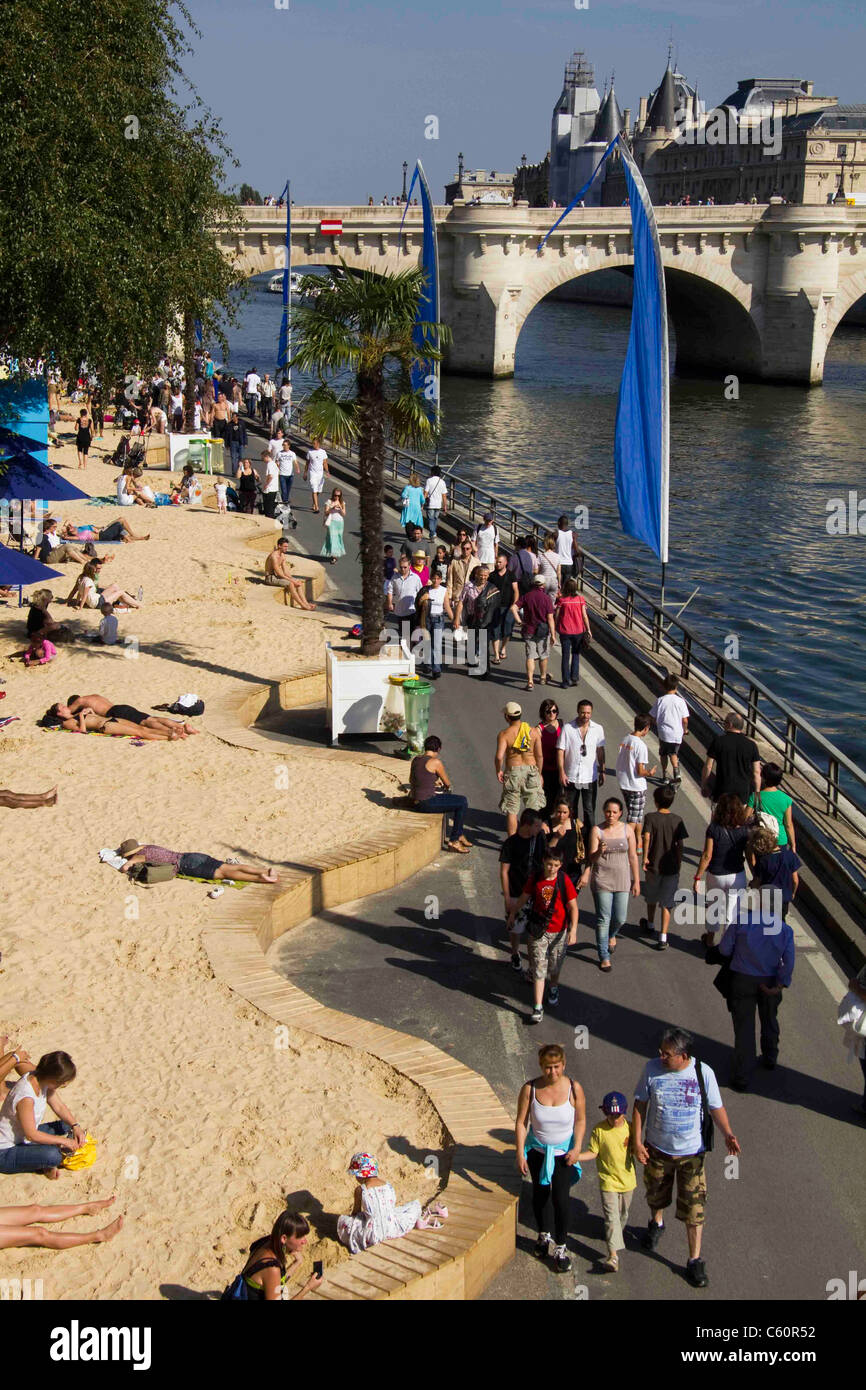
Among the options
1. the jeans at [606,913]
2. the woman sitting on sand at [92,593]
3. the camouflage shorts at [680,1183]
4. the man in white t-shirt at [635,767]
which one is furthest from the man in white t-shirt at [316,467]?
the camouflage shorts at [680,1183]

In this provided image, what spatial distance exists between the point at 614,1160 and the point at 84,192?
13.6 m

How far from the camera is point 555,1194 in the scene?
25.0 ft

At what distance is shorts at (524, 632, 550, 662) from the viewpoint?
17.8 m

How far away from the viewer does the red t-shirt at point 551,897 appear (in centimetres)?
995

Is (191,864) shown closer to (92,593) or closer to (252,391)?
(92,593)

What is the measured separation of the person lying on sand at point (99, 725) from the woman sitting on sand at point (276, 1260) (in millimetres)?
9075

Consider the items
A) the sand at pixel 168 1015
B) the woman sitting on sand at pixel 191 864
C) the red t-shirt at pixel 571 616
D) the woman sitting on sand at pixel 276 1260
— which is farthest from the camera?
the red t-shirt at pixel 571 616

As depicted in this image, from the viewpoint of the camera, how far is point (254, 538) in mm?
26656

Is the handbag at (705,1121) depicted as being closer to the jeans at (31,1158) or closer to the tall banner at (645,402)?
the jeans at (31,1158)

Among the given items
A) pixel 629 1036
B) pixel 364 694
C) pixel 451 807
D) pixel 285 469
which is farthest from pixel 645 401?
pixel 285 469

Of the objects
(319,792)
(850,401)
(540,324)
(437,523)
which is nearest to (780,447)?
(850,401)

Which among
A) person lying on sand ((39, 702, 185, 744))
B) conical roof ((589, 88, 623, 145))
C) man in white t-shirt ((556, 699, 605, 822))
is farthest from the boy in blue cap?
conical roof ((589, 88, 623, 145))

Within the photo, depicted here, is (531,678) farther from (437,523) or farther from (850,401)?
(850,401)

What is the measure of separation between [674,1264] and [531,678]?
10.7 meters
